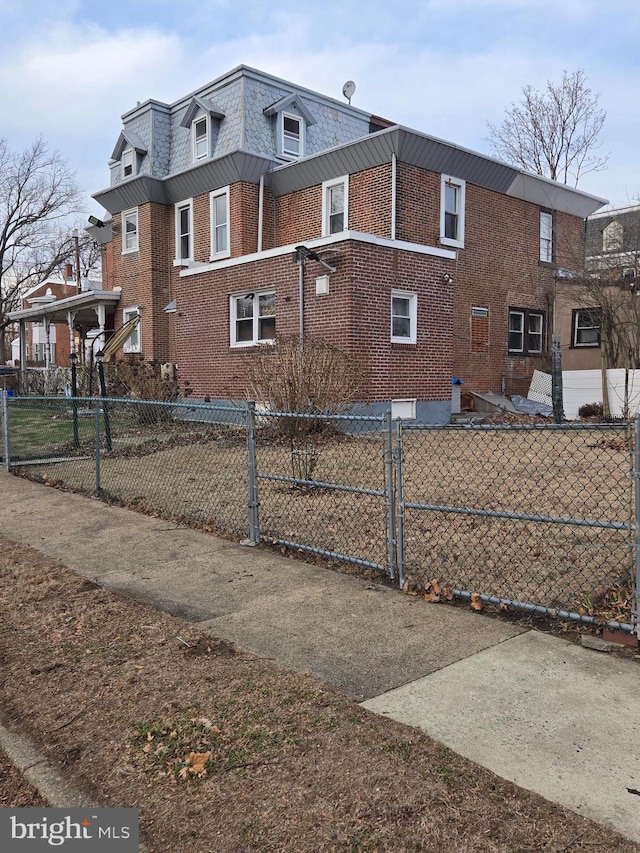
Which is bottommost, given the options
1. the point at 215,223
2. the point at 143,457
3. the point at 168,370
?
the point at 143,457

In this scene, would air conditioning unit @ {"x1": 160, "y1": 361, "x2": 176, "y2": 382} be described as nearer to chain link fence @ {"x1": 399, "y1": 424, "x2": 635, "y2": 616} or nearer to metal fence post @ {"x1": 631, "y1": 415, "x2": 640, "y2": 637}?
chain link fence @ {"x1": 399, "y1": 424, "x2": 635, "y2": 616}

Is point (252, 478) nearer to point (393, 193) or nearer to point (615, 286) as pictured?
point (393, 193)

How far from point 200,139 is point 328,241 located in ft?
29.5

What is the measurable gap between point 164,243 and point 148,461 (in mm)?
13510

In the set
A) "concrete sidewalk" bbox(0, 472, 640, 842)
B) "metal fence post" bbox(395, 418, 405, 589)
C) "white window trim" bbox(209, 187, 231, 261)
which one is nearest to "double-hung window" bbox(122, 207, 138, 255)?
"white window trim" bbox(209, 187, 231, 261)

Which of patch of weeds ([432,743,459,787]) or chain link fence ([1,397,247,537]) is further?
chain link fence ([1,397,247,537])

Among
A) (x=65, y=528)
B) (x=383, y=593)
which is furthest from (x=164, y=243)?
(x=383, y=593)

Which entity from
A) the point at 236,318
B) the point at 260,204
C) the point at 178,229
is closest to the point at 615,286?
the point at 236,318

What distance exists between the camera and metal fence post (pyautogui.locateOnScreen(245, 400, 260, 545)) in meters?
6.12

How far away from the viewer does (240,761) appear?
108 inches

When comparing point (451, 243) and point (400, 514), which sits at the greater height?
point (451, 243)

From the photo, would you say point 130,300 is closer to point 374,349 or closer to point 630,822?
point 374,349

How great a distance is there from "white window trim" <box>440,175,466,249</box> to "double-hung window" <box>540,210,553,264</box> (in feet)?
14.0

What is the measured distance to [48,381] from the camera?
25.7 meters
